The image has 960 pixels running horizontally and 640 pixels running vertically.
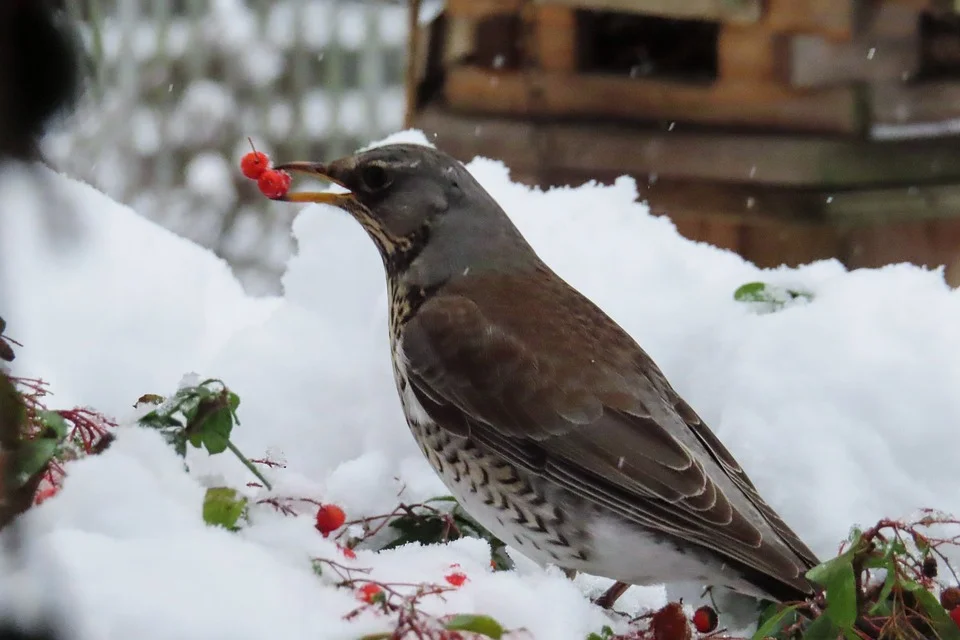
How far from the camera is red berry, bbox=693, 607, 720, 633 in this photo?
4.24 ft

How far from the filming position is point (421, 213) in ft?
5.48

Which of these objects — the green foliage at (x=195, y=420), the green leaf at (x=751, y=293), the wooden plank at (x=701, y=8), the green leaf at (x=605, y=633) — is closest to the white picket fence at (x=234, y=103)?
the wooden plank at (x=701, y=8)

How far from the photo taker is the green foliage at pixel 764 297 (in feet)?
6.21

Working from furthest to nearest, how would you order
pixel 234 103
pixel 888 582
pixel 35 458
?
pixel 234 103 < pixel 888 582 < pixel 35 458

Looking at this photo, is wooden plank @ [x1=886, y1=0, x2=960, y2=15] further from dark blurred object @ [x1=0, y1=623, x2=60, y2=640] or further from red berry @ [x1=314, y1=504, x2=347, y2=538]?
dark blurred object @ [x1=0, y1=623, x2=60, y2=640]

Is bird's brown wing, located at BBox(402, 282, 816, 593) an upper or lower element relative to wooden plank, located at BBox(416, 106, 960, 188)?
lower

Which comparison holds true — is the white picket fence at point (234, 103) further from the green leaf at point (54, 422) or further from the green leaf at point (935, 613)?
the green leaf at point (935, 613)

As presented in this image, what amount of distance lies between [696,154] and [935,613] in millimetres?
2137

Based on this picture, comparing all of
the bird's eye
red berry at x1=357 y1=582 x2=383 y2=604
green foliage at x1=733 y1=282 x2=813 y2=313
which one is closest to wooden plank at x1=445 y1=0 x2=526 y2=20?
green foliage at x1=733 y1=282 x2=813 y2=313

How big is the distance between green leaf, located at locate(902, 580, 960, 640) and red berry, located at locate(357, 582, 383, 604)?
546 mm

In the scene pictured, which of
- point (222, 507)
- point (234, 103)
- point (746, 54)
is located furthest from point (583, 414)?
point (234, 103)

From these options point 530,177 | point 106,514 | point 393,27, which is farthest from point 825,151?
point 393,27

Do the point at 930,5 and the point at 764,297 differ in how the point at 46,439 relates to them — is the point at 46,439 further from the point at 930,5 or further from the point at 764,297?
the point at 930,5

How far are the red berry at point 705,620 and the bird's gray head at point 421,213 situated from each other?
59 centimetres
